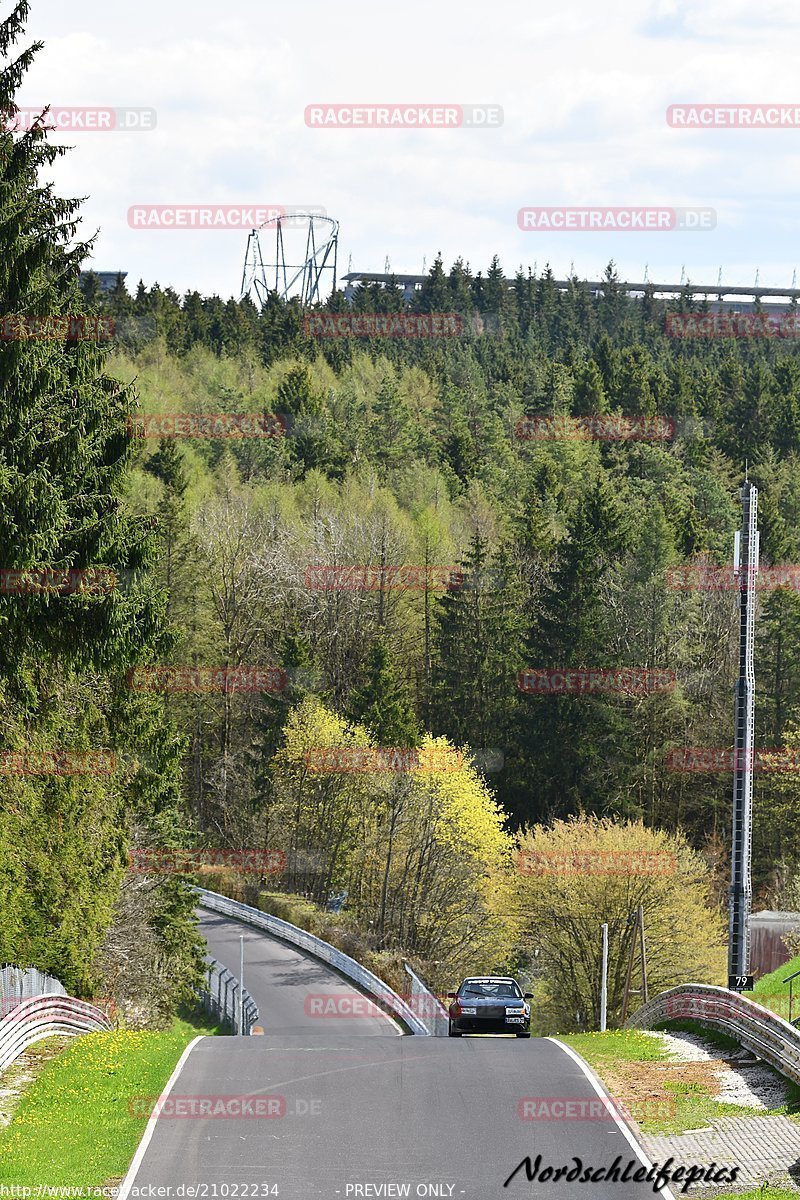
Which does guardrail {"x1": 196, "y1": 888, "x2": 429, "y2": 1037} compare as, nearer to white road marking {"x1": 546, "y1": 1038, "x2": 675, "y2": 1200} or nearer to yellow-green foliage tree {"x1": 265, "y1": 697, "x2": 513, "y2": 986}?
yellow-green foliage tree {"x1": 265, "y1": 697, "x2": 513, "y2": 986}

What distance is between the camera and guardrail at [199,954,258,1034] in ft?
153

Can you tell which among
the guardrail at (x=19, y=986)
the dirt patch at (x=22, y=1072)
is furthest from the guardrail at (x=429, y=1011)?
the dirt patch at (x=22, y=1072)

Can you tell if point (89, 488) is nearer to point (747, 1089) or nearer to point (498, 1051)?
point (498, 1051)

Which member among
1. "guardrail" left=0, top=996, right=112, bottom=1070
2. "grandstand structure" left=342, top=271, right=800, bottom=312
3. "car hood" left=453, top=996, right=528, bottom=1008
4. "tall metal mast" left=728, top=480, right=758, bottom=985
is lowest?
"car hood" left=453, top=996, right=528, bottom=1008

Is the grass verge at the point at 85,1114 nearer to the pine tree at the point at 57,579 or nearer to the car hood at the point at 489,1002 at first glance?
the pine tree at the point at 57,579

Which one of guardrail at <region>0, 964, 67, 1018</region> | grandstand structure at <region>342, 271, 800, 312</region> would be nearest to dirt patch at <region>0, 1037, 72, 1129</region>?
guardrail at <region>0, 964, 67, 1018</region>

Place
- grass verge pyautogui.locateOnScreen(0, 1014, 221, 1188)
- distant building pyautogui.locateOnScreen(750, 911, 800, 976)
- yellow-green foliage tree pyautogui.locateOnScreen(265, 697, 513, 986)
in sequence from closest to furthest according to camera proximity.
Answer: grass verge pyautogui.locateOnScreen(0, 1014, 221, 1188) → distant building pyautogui.locateOnScreen(750, 911, 800, 976) → yellow-green foliage tree pyautogui.locateOnScreen(265, 697, 513, 986)

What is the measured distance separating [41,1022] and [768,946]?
26558 mm

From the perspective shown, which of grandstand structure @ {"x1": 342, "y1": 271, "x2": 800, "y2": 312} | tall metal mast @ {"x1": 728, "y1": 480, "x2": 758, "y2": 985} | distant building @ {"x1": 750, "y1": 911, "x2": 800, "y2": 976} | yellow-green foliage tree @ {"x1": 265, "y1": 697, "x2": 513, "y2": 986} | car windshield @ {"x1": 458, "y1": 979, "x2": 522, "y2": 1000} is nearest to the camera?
tall metal mast @ {"x1": 728, "y1": 480, "x2": 758, "y2": 985}

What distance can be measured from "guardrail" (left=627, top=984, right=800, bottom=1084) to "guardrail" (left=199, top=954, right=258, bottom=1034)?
715 inches

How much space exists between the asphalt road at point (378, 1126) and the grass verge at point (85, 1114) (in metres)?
0.39

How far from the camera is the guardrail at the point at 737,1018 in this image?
20594mm

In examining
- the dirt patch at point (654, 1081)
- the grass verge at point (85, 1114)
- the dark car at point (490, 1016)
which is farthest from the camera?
the dark car at point (490, 1016)

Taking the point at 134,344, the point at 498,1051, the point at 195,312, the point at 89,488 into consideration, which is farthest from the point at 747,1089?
the point at 195,312
